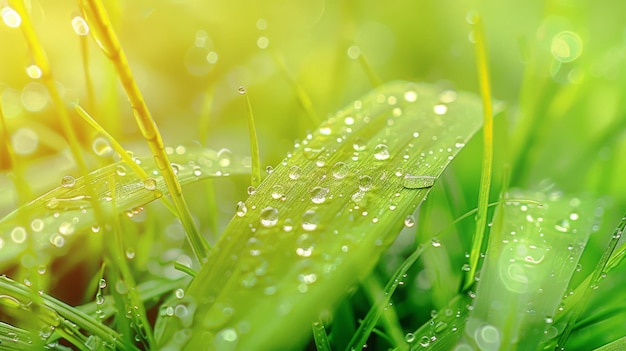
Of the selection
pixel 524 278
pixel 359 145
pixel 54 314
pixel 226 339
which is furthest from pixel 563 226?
pixel 54 314

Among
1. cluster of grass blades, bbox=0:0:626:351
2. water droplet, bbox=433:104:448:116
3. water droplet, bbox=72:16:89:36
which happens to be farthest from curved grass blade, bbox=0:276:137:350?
water droplet, bbox=433:104:448:116

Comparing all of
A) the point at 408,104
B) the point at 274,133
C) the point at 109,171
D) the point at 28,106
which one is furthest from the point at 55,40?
the point at 408,104

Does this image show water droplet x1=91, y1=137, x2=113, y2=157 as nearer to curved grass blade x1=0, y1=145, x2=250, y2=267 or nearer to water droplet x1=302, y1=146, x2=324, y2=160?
curved grass blade x1=0, y1=145, x2=250, y2=267

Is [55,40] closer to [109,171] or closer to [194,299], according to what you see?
[109,171]

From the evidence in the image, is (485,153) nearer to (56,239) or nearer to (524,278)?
(524,278)

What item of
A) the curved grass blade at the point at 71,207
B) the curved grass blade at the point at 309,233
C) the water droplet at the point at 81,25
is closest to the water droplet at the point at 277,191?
the curved grass blade at the point at 309,233

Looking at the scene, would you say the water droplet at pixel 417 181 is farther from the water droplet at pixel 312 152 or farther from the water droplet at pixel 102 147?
the water droplet at pixel 102 147

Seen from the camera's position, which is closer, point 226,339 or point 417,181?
point 226,339
